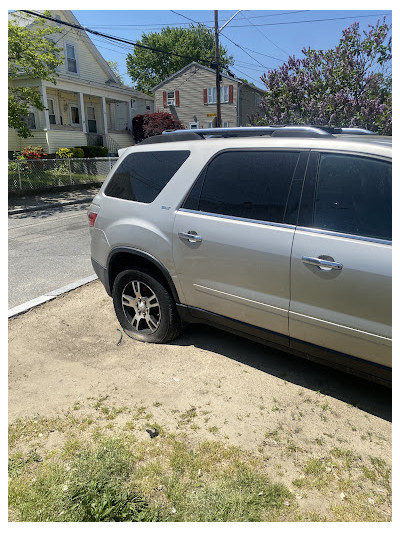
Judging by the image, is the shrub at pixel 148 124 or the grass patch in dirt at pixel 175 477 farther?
the shrub at pixel 148 124

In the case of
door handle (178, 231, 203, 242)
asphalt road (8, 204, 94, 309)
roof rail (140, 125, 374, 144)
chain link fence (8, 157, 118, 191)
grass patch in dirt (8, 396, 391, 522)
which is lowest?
grass patch in dirt (8, 396, 391, 522)

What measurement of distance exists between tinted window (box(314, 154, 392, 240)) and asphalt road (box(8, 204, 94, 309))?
399 cm

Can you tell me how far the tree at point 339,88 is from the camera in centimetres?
1045

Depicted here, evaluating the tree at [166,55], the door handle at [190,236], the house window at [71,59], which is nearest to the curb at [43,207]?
the door handle at [190,236]

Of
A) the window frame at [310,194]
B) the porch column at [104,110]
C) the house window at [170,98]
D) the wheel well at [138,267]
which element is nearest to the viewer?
the window frame at [310,194]

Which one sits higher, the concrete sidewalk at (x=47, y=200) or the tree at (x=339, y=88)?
the tree at (x=339, y=88)

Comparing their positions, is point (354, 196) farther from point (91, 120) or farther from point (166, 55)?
point (166, 55)

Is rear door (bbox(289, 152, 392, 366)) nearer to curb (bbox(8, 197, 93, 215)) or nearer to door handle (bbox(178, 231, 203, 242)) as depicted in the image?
door handle (bbox(178, 231, 203, 242))

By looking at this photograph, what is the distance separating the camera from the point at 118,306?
404 centimetres

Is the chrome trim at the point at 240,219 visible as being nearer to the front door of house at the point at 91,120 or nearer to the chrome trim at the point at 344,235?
the chrome trim at the point at 344,235

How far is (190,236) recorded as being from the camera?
10.5ft

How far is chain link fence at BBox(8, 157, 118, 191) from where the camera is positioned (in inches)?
549

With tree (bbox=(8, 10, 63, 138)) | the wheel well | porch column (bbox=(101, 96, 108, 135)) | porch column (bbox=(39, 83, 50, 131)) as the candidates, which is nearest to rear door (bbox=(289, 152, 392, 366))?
the wheel well

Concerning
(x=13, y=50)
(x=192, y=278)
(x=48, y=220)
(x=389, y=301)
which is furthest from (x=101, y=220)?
(x=13, y=50)
